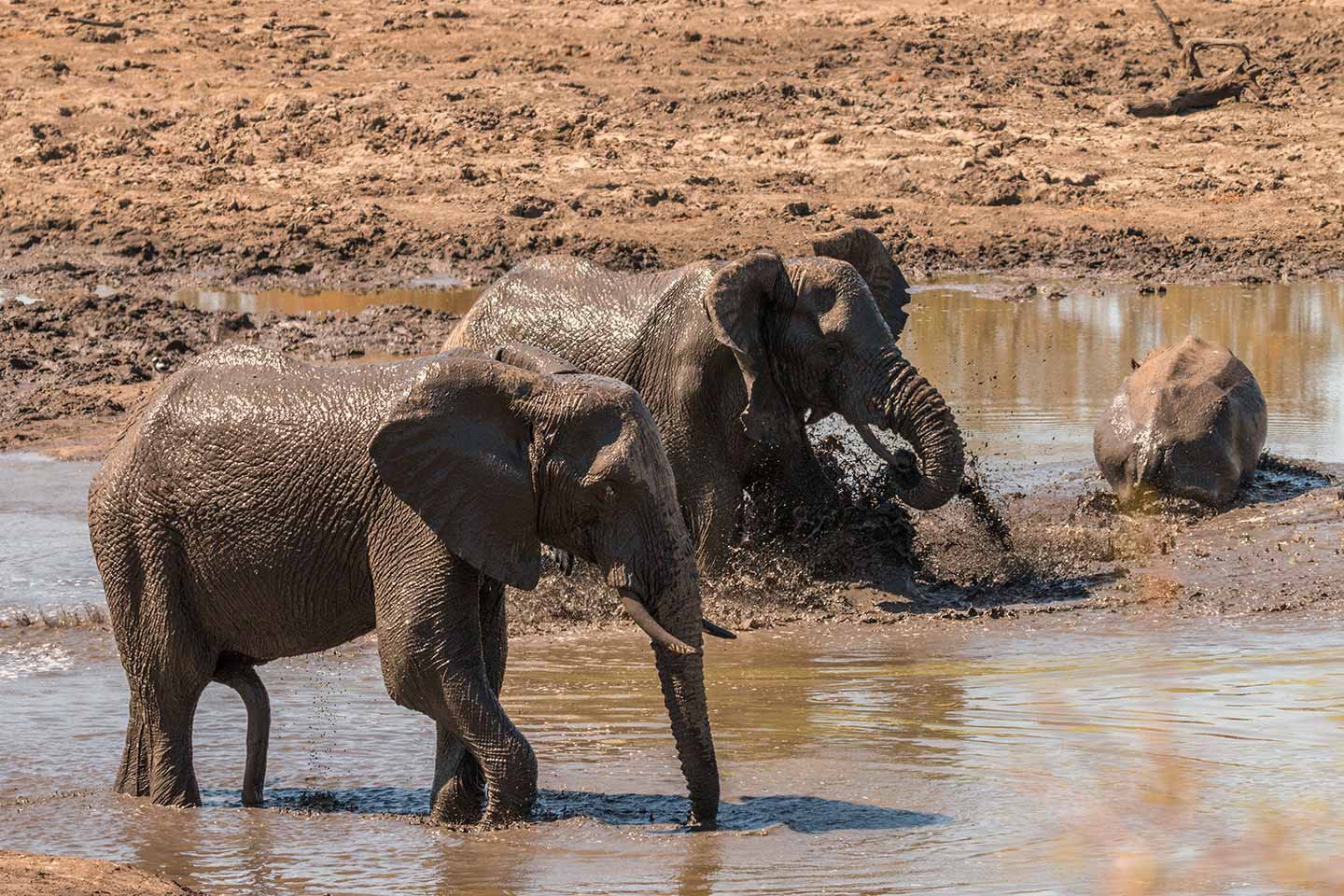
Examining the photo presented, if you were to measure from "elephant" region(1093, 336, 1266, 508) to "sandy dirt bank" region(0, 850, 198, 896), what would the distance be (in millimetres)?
7609

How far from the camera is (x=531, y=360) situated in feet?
22.7

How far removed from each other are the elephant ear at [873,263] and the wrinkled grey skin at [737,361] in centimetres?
110

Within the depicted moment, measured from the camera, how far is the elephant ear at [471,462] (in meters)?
6.65

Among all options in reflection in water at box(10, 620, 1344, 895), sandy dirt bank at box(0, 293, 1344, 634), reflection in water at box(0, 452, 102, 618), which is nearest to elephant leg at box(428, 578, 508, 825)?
reflection in water at box(10, 620, 1344, 895)

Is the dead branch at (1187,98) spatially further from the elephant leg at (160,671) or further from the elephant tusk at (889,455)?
the elephant leg at (160,671)

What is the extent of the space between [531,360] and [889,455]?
3.94 metres

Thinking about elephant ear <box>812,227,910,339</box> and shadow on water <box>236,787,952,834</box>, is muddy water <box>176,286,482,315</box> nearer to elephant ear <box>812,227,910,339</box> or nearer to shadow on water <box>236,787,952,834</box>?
elephant ear <box>812,227,910,339</box>

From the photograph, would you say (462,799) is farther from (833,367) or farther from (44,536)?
(44,536)

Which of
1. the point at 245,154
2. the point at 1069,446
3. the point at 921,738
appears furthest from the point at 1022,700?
the point at 245,154

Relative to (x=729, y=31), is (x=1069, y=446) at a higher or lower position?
lower

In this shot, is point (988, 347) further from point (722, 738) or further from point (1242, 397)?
point (722, 738)

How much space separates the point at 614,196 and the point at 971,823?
17.9 meters

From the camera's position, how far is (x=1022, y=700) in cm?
885

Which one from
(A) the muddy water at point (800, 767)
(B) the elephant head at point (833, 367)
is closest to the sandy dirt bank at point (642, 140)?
(B) the elephant head at point (833, 367)
